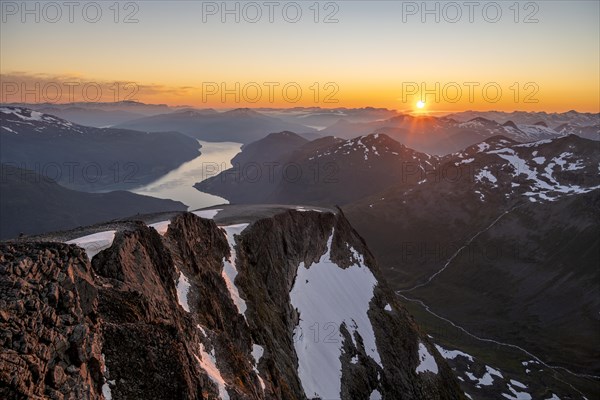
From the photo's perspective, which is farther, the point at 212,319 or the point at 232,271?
the point at 232,271

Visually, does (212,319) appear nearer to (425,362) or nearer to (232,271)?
(232,271)

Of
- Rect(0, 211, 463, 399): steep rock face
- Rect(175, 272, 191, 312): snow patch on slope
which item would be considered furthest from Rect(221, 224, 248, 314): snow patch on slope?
Rect(175, 272, 191, 312): snow patch on slope

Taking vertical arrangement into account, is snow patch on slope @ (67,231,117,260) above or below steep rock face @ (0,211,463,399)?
above

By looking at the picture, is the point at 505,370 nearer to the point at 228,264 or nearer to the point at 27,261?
the point at 228,264

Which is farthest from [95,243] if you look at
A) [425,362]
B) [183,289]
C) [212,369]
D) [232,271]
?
[425,362]

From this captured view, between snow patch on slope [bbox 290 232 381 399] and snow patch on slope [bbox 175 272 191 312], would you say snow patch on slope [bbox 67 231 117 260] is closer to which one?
snow patch on slope [bbox 175 272 191 312]

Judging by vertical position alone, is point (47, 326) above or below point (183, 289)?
above

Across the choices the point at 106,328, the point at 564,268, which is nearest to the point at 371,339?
the point at 106,328

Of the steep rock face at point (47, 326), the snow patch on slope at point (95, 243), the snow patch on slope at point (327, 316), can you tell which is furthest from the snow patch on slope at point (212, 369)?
the snow patch on slope at point (327, 316)
